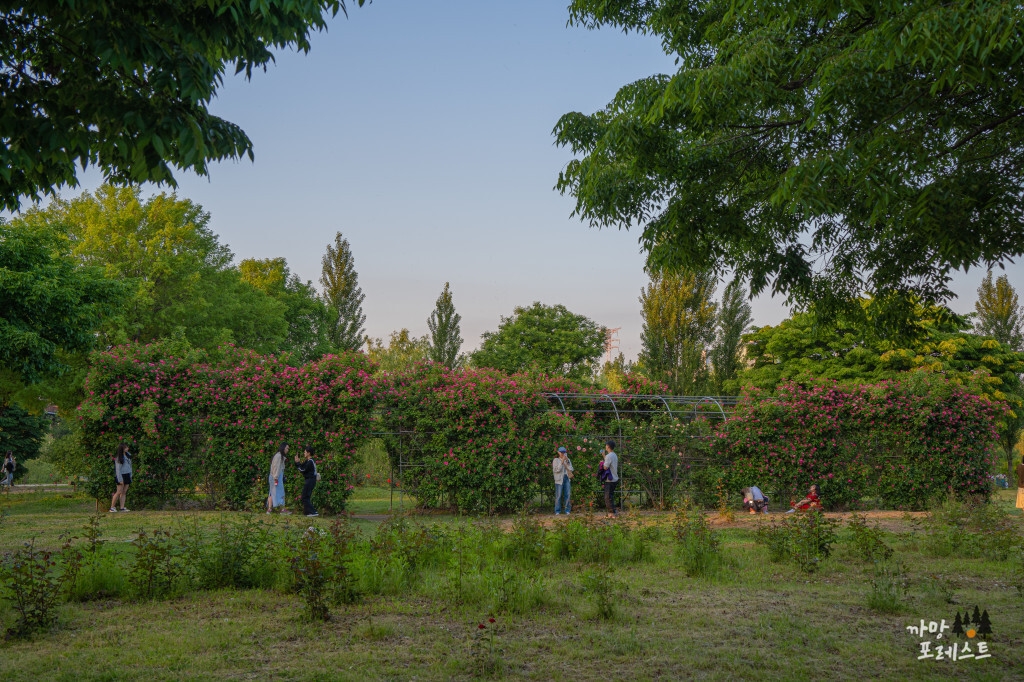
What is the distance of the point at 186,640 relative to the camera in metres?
5.87

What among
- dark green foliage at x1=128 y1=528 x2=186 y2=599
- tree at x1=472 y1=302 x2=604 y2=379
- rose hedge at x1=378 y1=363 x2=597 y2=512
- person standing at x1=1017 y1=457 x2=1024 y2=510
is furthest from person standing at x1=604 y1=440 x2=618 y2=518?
tree at x1=472 y1=302 x2=604 y2=379

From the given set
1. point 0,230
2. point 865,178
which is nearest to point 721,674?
point 865,178

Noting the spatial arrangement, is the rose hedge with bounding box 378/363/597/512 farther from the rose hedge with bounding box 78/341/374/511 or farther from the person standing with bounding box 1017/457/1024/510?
the person standing with bounding box 1017/457/1024/510

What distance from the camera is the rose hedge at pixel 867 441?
1925cm

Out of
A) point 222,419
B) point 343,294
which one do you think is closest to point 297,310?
point 343,294

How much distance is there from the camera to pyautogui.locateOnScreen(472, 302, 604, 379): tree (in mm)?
43750

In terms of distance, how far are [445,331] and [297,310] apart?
943cm

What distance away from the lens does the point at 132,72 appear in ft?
15.5

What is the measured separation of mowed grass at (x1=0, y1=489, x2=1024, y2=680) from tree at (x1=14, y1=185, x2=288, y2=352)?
25405 mm

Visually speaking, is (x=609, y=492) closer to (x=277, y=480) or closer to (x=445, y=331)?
(x=277, y=480)

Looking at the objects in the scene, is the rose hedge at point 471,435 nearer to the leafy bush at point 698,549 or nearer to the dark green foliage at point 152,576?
the leafy bush at point 698,549

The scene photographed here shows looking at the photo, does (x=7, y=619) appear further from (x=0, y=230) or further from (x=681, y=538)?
(x=0, y=230)

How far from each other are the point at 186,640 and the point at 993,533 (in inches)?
391

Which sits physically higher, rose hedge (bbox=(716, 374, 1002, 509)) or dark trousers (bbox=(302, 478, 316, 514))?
rose hedge (bbox=(716, 374, 1002, 509))
